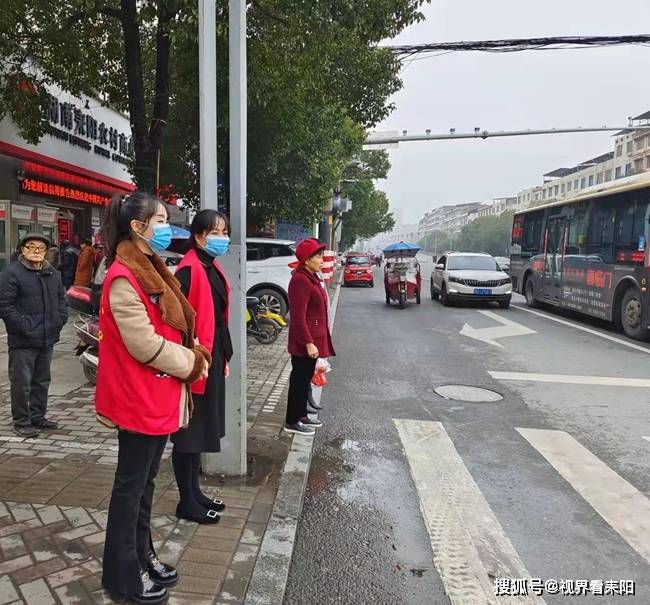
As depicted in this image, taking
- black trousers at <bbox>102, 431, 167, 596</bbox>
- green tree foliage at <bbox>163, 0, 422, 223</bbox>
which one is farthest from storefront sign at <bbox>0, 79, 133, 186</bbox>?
black trousers at <bbox>102, 431, 167, 596</bbox>

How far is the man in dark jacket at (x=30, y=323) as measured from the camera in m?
4.61

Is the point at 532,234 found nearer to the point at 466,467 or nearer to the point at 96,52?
the point at 96,52

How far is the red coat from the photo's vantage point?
503 centimetres

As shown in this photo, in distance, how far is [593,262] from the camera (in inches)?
487

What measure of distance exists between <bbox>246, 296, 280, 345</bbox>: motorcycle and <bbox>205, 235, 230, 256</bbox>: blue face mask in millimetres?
6297

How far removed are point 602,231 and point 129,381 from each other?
1192 centimetres

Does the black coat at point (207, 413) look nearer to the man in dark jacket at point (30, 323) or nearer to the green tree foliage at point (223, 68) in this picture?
the man in dark jacket at point (30, 323)

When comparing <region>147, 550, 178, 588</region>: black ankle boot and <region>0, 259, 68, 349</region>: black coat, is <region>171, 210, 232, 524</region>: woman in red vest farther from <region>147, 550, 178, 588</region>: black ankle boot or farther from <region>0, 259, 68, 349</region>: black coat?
<region>0, 259, 68, 349</region>: black coat

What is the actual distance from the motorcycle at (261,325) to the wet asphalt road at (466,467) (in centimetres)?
115

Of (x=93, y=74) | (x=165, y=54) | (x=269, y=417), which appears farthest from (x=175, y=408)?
(x=93, y=74)

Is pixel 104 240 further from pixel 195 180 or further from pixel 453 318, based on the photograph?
pixel 195 180

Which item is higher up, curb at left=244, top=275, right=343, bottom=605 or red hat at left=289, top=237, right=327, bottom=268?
red hat at left=289, top=237, right=327, bottom=268

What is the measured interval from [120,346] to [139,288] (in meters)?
0.25

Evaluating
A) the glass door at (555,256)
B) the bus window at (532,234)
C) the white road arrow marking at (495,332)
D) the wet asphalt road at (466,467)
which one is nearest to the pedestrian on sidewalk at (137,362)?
the wet asphalt road at (466,467)
